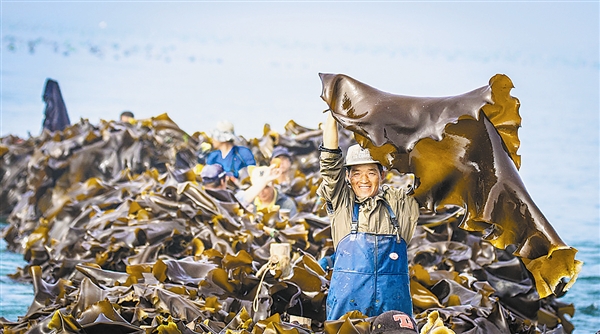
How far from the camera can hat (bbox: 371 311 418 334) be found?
2639 mm

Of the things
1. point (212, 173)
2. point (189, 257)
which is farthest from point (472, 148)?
point (212, 173)

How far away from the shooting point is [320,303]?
11.7 ft

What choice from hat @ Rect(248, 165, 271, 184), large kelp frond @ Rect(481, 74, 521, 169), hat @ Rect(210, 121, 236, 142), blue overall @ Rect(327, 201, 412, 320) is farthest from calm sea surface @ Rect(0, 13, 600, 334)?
large kelp frond @ Rect(481, 74, 521, 169)

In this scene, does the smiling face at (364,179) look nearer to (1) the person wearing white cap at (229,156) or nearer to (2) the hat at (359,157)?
(2) the hat at (359,157)

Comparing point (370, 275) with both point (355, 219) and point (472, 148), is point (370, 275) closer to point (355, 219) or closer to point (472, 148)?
point (355, 219)

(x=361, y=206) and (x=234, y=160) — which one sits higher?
(x=361, y=206)

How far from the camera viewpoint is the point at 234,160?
6.58 meters

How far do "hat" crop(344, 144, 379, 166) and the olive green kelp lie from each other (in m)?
0.03

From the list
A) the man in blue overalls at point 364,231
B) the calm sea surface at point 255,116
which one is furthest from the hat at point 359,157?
the calm sea surface at point 255,116

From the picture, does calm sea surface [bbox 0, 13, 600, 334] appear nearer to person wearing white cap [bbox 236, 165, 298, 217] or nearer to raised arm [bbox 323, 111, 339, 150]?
person wearing white cap [bbox 236, 165, 298, 217]

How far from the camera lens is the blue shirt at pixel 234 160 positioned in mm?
6523

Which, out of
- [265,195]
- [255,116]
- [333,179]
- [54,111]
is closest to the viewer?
[333,179]

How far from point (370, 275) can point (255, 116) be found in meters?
12.9

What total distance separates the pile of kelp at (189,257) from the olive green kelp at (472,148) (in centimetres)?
37
